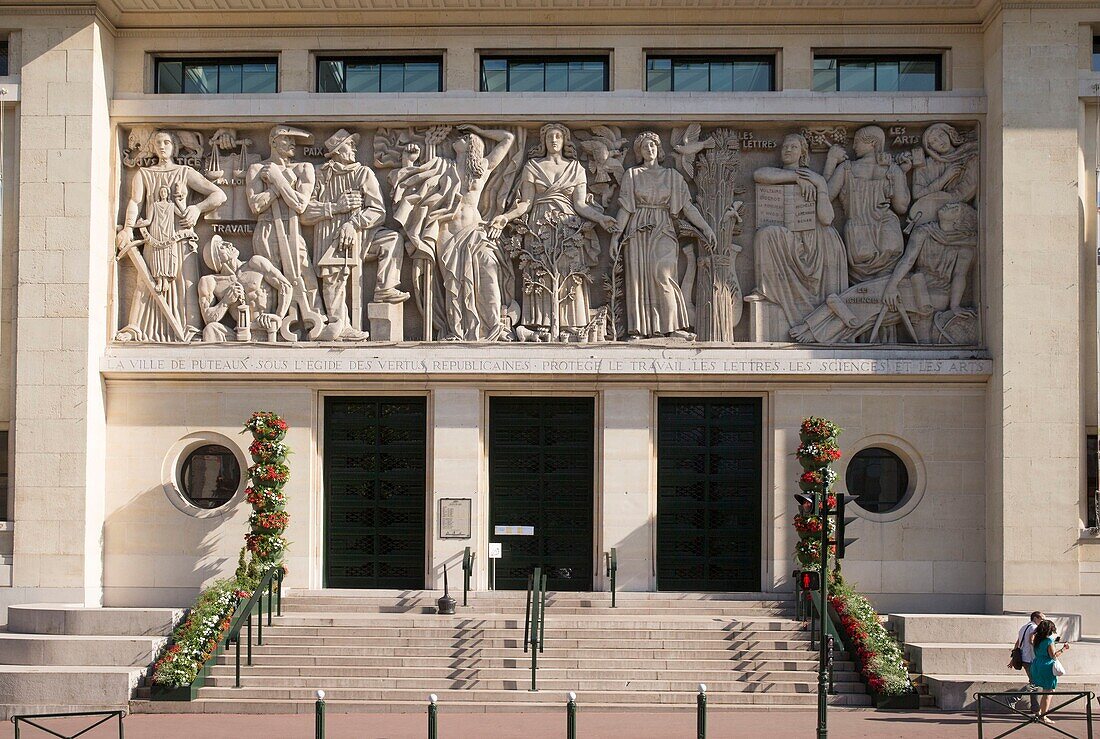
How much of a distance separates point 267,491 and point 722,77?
11.1m

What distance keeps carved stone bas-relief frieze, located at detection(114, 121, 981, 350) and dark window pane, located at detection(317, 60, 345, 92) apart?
88cm

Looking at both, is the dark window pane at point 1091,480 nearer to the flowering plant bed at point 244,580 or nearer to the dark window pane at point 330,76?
the flowering plant bed at point 244,580

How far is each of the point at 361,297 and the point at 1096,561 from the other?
13.7 metres

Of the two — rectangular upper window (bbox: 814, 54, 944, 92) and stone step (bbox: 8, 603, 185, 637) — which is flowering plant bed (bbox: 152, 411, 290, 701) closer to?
stone step (bbox: 8, 603, 185, 637)

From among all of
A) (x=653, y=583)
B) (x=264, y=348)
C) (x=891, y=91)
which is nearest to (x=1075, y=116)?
(x=891, y=91)

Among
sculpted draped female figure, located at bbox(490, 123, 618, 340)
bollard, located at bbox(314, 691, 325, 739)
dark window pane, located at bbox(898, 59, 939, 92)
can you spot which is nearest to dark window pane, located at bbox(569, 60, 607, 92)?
sculpted draped female figure, located at bbox(490, 123, 618, 340)

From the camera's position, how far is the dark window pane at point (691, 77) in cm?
2520

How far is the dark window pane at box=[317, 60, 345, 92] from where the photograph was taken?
25.4 m

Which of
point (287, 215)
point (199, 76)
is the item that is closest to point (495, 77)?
point (287, 215)

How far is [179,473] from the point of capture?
2480 cm

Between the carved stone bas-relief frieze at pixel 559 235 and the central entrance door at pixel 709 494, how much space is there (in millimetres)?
1472

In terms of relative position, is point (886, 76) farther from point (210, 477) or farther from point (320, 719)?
point (320, 719)

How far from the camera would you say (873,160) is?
24.6 m

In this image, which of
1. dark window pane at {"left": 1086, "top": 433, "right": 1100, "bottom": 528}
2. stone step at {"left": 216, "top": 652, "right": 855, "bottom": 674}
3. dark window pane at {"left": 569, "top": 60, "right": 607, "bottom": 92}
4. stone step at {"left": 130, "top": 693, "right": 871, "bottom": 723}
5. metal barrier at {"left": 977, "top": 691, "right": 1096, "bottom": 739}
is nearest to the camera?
metal barrier at {"left": 977, "top": 691, "right": 1096, "bottom": 739}
